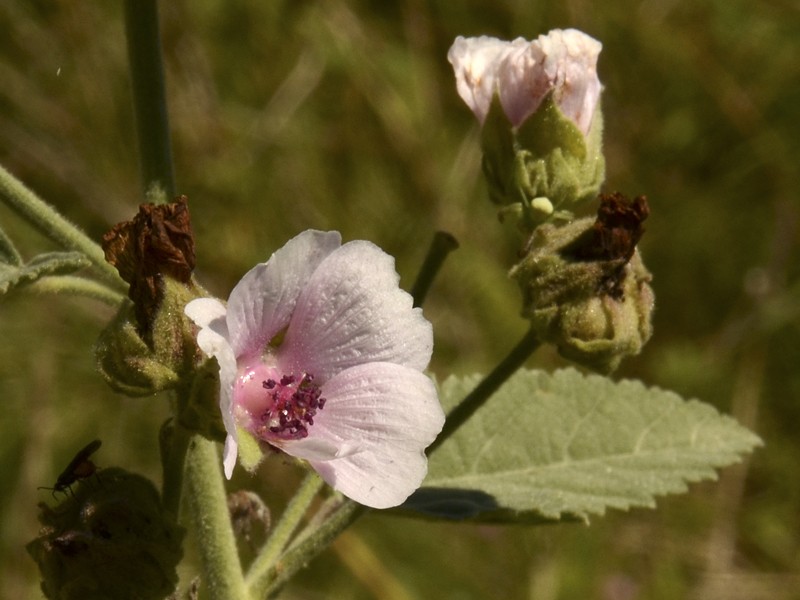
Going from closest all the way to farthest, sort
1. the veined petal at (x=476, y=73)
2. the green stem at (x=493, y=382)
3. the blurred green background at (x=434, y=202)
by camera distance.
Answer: the green stem at (x=493, y=382) < the veined petal at (x=476, y=73) < the blurred green background at (x=434, y=202)

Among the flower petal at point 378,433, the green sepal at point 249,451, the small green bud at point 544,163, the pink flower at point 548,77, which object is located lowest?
the green sepal at point 249,451

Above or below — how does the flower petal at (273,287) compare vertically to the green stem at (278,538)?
above

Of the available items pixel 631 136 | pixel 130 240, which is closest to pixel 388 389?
pixel 130 240

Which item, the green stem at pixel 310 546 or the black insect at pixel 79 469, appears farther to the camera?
the green stem at pixel 310 546

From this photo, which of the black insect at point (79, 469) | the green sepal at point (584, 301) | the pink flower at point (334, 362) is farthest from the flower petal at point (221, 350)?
the green sepal at point (584, 301)

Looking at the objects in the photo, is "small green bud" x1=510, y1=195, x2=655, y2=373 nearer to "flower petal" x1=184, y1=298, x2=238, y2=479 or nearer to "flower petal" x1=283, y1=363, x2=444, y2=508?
"flower petal" x1=283, y1=363, x2=444, y2=508

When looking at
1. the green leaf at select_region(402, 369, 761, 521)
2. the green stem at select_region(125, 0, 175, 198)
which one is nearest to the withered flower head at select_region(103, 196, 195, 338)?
the green stem at select_region(125, 0, 175, 198)

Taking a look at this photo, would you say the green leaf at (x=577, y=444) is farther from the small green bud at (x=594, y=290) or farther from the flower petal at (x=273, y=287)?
the flower petal at (x=273, y=287)
